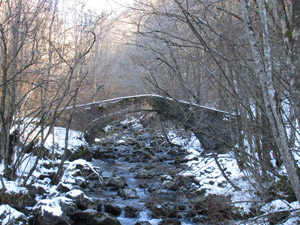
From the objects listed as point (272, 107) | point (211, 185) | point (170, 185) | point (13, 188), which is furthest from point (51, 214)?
point (272, 107)

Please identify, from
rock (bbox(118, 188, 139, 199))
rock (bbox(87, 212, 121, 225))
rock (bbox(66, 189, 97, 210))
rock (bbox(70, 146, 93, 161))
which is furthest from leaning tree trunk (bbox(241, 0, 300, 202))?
rock (bbox(70, 146, 93, 161))

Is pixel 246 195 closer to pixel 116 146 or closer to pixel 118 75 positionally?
pixel 116 146

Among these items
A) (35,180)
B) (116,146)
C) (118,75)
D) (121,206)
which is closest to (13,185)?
(35,180)

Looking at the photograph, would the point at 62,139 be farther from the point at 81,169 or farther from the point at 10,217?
the point at 10,217

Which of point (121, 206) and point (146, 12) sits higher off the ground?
point (146, 12)

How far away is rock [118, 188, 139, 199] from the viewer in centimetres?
734

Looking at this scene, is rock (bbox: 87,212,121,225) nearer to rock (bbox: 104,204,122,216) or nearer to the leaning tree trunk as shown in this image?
Result: rock (bbox: 104,204,122,216)

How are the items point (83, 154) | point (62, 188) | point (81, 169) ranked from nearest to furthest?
1. point (62, 188)
2. point (81, 169)
3. point (83, 154)

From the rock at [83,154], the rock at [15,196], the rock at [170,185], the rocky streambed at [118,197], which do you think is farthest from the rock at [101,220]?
the rock at [83,154]

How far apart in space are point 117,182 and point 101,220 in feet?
9.16

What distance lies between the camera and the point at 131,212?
244 inches

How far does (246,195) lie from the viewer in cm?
571

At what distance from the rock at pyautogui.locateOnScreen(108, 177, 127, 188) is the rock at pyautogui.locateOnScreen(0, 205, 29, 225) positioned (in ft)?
11.0

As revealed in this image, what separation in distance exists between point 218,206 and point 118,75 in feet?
71.3
